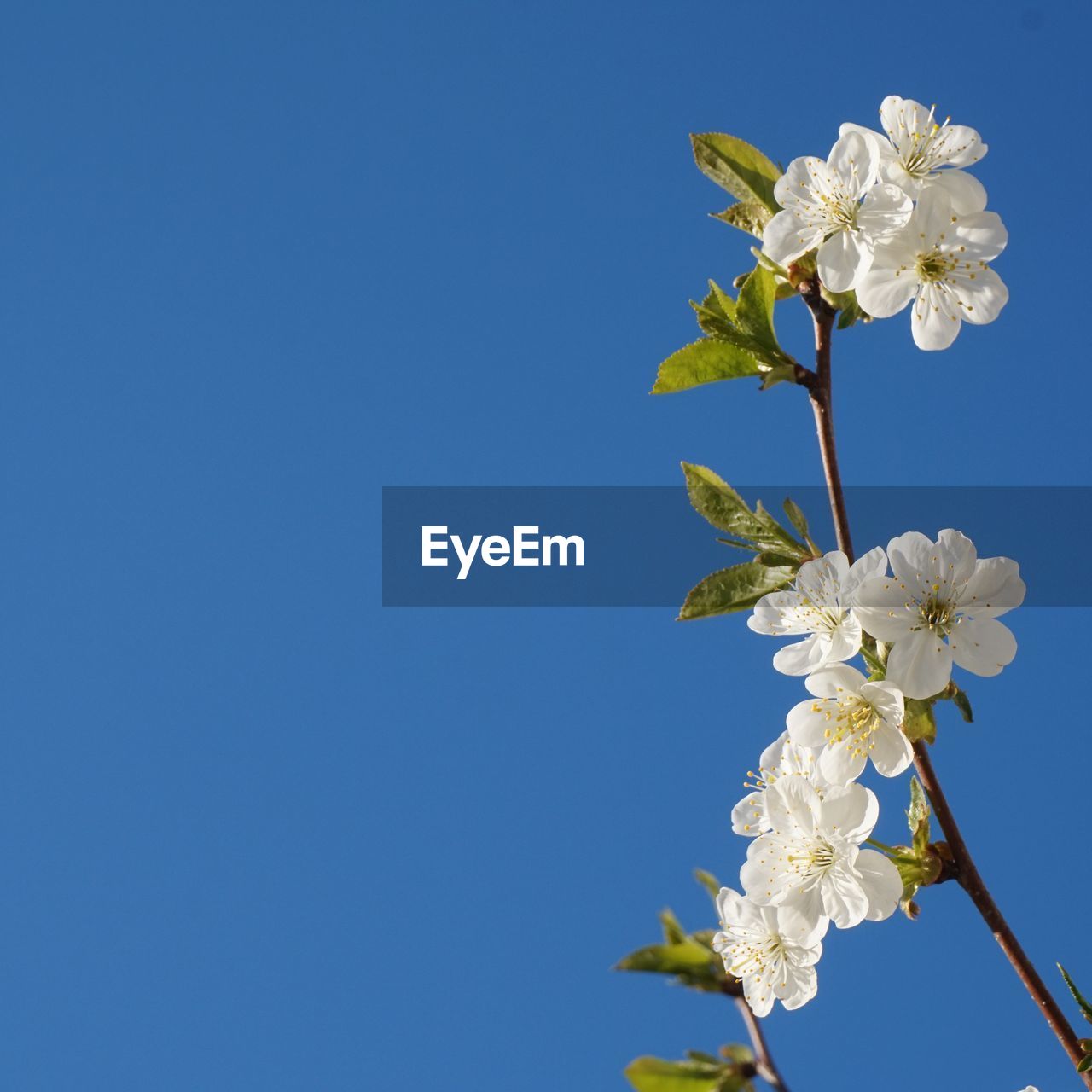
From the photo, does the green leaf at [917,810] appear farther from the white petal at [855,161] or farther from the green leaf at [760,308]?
the white petal at [855,161]

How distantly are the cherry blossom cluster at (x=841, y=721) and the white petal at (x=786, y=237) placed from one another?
28cm

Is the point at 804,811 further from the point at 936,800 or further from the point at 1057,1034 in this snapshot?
the point at 1057,1034

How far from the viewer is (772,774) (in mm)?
1126

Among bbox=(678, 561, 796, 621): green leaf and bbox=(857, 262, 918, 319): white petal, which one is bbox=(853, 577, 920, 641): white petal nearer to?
bbox=(678, 561, 796, 621): green leaf

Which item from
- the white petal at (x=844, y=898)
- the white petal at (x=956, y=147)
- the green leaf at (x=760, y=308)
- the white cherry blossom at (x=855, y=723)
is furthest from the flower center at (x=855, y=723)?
the white petal at (x=956, y=147)

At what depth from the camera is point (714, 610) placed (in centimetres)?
111

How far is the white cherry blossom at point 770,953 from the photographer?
108 centimetres

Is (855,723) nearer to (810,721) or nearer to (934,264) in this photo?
(810,721)

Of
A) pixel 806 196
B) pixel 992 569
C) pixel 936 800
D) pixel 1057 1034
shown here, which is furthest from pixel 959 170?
pixel 1057 1034

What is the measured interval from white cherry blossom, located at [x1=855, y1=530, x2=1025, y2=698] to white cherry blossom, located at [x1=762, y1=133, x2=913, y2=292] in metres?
0.25

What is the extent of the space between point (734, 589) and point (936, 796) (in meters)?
0.25

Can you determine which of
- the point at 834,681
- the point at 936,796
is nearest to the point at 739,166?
the point at 834,681

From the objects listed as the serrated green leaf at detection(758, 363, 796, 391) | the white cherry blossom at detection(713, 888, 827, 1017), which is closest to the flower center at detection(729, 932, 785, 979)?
the white cherry blossom at detection(713, 888, 827, 1017)

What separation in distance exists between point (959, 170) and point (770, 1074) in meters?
0.81
